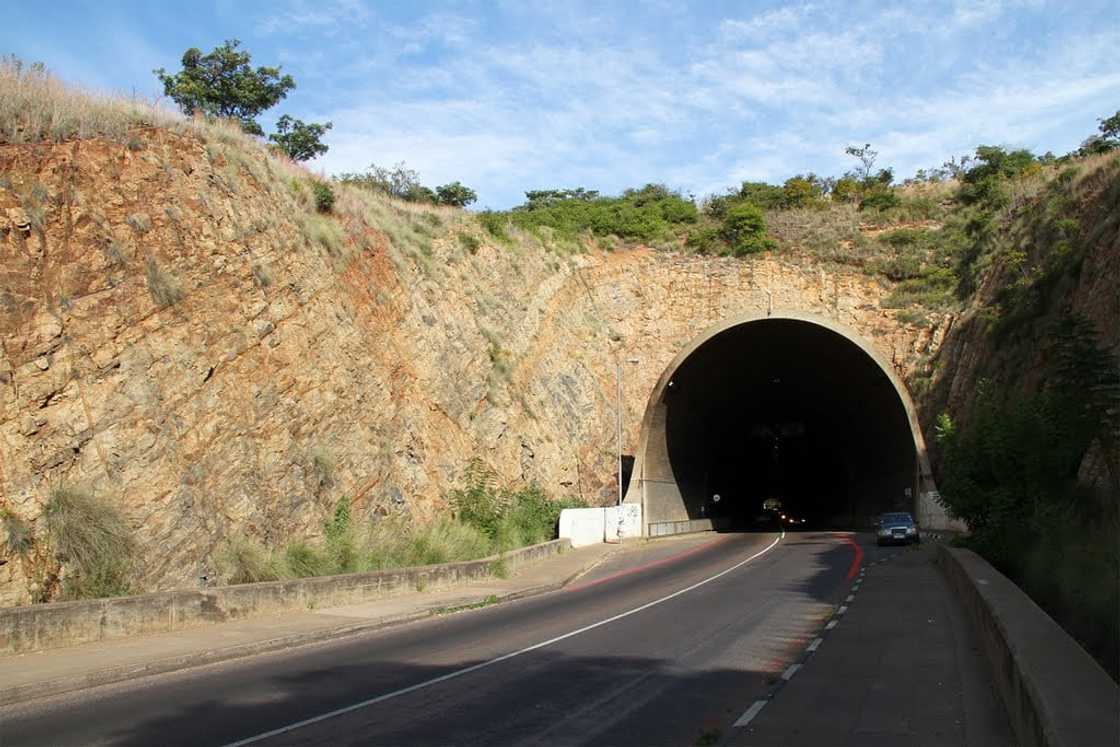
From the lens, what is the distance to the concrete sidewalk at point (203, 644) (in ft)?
34.1

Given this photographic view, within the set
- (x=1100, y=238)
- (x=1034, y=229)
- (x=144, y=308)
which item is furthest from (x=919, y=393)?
(x=144, y=308)

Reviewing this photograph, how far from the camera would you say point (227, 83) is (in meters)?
53.2

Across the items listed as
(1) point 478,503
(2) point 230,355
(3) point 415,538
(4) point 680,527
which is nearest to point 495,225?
(1) point 478,503

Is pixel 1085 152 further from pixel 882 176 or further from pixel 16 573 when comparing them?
pixel 16 573

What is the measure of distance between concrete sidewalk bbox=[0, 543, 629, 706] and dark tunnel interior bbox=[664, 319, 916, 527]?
26.8m

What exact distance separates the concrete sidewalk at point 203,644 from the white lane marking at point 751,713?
23.1ft

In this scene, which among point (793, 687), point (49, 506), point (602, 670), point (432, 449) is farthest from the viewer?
point (432, 449)

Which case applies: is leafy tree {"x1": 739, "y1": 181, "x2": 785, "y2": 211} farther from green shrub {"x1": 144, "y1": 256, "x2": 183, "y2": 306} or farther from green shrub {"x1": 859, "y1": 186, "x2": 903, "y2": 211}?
green shrub {"x1": 144, "y1": 256, "x2": 183, "y2": 306}

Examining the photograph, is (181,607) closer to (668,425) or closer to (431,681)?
(431,681)

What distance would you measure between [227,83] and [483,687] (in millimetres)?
50265

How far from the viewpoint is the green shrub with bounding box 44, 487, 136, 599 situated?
1438 cm

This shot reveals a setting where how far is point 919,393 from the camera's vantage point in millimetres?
44750

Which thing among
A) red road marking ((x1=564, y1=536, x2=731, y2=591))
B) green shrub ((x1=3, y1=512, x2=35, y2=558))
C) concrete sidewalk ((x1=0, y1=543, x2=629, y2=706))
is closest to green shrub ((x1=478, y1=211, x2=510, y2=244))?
red road marking ((x1=564, y1=536, x2=731, y2=591))

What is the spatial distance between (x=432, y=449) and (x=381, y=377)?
10.6 ft
